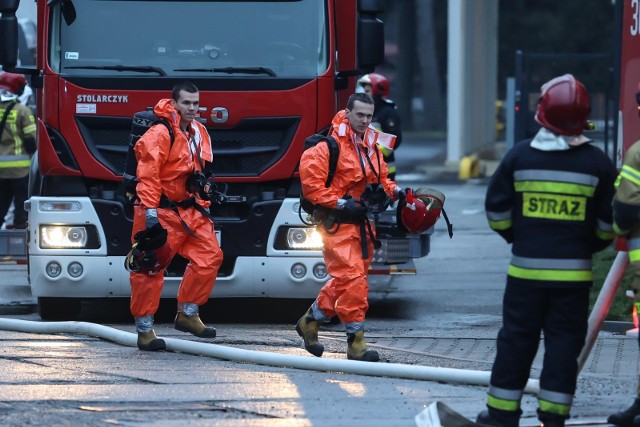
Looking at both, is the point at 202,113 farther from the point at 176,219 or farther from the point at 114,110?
the point at 176,219

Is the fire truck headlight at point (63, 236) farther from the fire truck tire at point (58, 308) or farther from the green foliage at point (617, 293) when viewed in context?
the green foliage at point (617, 293)

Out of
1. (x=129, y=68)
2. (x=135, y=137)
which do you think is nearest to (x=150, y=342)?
(x=135, y=137)

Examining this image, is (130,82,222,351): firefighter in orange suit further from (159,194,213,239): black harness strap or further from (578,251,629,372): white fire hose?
(578,251,629,372): white fire hose

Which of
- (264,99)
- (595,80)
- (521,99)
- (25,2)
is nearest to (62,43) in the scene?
(264,99)

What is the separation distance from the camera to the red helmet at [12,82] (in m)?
14.5

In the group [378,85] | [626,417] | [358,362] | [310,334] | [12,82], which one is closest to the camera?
[626,417]

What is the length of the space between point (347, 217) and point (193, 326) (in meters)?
1.57

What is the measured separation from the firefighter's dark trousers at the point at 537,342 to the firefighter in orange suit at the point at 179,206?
3148 millimetres

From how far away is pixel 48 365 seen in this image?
881 cm

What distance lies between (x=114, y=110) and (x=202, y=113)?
634 millimetres

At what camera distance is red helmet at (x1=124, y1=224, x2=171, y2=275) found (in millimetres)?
9273

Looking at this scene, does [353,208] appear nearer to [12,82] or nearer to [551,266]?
[551,266]

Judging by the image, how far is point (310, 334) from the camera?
9211 mm

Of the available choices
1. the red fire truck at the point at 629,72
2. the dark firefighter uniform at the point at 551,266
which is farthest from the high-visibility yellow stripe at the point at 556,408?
the red fire truck at the point at 629,72
